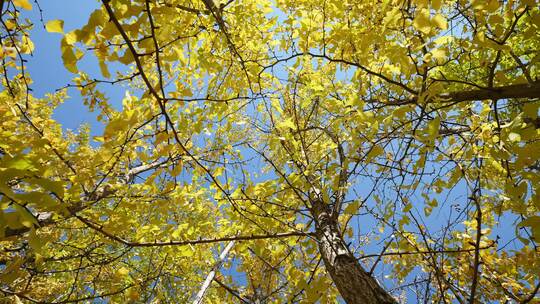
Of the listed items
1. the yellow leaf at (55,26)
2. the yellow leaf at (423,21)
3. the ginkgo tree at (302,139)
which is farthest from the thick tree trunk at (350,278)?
the yellow leaf at (55,26)

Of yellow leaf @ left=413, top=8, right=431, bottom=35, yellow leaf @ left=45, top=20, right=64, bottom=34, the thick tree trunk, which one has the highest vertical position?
yellow leaf @ left=413, top=8, right=431, bottom=35

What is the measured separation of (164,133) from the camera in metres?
1.23

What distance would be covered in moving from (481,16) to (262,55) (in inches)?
56.2

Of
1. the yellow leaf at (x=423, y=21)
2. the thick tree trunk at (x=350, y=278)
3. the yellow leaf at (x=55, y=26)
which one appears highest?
the yellow leaf at (x=423, y=21)

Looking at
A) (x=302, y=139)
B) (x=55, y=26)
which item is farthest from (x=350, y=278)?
(x=55, y=26)

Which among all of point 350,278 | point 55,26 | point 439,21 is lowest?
point 55,26

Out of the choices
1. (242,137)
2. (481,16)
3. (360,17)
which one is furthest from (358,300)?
(242,137)

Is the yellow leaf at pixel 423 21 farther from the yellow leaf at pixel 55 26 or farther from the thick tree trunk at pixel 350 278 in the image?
the thick tree trunk at pixel 350 278

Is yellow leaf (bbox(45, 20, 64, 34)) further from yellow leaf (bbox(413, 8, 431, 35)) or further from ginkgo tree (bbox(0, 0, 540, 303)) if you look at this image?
yellow leaf (bbox(413, 8, 431, 35))

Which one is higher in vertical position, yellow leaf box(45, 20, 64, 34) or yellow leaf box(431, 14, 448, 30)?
yellow leaf box(431, 14, 448, 30)

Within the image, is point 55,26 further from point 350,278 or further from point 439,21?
point 350,278

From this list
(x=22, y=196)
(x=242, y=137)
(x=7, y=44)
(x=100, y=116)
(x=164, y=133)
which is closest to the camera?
(x=22, y=196)

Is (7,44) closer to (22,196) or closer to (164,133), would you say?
(164,133)

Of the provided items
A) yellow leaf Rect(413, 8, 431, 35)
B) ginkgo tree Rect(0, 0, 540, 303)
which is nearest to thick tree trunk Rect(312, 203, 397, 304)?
ginkgo tree Rect(0, 0, 540, 303)
